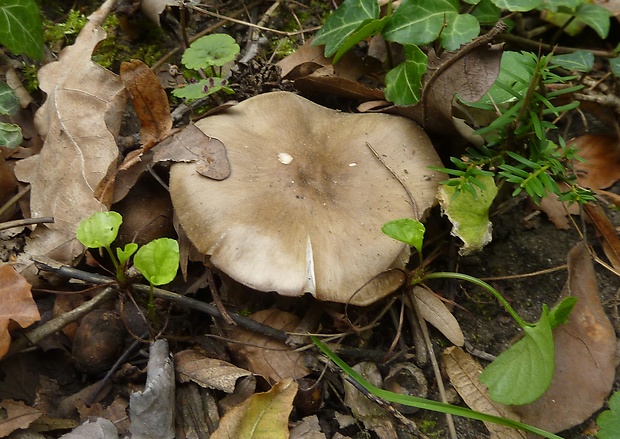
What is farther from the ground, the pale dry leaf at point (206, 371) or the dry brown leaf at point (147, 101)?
the dry brown leaf at point (147, 101)

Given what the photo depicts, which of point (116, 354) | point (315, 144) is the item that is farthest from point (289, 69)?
point (116, 354)

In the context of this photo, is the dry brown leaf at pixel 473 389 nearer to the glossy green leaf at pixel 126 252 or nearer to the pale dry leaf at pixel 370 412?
the pale dry leaf at pixel 370 412

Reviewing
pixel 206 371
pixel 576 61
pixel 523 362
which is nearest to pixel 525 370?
pixel 523 362

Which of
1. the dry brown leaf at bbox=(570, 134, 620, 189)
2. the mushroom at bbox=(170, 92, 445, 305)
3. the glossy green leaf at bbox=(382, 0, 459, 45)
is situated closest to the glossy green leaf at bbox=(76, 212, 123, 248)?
the mushroom at bbox=(170, 92, 445, 305)

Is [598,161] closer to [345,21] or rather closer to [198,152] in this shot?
[345,21]

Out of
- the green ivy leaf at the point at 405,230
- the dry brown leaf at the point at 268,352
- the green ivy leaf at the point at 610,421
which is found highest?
the green ivy leaf at the point at 405,230

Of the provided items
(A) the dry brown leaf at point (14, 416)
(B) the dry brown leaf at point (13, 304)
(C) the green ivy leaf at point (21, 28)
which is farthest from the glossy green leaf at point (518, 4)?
(A) the dry brown leaf at point (14, 416)

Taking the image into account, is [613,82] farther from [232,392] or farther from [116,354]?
[116,354]
